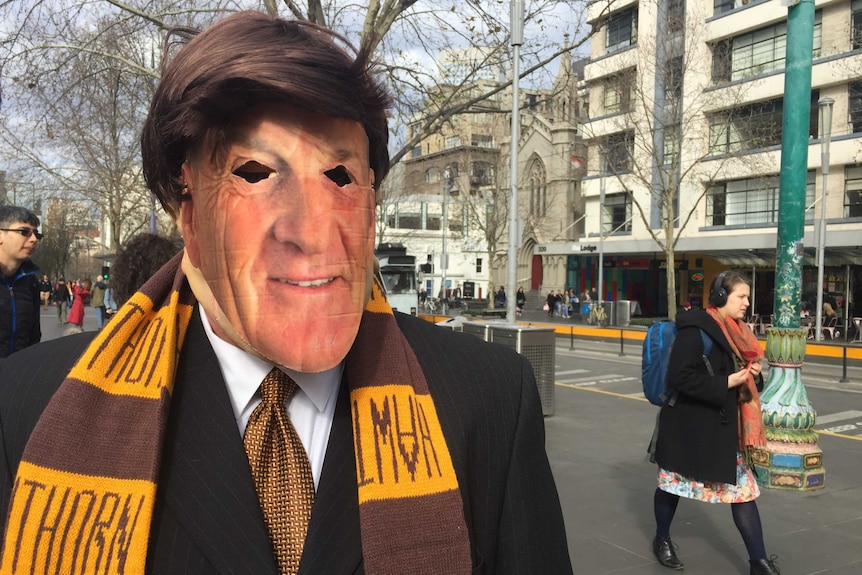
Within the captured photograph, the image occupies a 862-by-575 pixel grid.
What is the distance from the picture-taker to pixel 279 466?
1372mm

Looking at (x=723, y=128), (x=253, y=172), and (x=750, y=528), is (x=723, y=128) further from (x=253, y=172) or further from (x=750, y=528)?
(x=253, y=172)

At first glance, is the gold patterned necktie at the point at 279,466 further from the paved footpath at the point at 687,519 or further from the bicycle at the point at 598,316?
the bicycle at the point at 598,316

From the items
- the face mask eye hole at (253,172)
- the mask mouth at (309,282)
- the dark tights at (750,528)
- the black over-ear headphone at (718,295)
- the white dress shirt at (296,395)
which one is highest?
the face mask eye hole at (253,172)

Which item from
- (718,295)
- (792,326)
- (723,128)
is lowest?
(792,326)

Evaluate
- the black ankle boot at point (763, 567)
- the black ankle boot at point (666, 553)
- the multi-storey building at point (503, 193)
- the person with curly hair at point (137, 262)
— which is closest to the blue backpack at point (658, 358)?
the black ankle boot at point (666, 553)

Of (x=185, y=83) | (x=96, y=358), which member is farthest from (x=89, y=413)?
(x=185, y=83)

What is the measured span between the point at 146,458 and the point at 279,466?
24 centimetres

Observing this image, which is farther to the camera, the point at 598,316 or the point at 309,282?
the point at 598,316

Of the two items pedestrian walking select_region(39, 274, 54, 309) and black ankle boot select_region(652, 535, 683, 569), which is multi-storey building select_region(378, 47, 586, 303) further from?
black ankle boot select_region(652, 535, 683, 569)

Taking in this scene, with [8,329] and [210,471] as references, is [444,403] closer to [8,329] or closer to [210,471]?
[210,471]

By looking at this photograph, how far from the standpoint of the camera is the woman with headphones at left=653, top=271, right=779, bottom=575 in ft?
14.8

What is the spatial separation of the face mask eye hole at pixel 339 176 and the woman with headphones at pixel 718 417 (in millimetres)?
3764

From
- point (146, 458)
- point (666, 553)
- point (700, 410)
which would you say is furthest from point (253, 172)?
point (666, 553)

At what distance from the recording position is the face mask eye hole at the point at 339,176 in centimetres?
128
